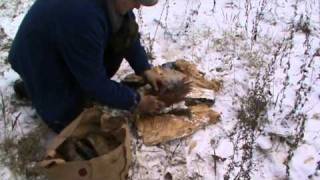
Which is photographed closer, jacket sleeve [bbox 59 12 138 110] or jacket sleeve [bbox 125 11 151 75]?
jacket sleeve [bbox 59 12 138 110]

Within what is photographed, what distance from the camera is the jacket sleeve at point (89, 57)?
269 centimetres

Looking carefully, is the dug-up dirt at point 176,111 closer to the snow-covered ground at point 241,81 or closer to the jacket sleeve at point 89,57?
the snow-covered ground at point 241,81

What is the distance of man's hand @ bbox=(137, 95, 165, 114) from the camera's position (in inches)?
125

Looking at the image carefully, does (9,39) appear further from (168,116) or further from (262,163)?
(262,163)

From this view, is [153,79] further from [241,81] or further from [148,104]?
[241,81]

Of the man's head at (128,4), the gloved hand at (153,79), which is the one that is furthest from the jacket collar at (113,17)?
the gloved hand at (153,79)

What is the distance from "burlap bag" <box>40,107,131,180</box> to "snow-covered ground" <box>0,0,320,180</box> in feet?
1.10

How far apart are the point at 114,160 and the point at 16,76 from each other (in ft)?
4.89

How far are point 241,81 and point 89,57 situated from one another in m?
1.58

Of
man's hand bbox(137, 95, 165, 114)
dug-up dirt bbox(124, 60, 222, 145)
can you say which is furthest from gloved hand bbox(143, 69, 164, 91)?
man's hand bbox(137, 95, 165, 114)

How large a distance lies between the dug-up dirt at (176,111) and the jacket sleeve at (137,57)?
9 cm

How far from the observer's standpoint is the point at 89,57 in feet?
9.07

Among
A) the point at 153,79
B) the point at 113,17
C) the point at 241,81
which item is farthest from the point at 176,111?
the point at 113,17

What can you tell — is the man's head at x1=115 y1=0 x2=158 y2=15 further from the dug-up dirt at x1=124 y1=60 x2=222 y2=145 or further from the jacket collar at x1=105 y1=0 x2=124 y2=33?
the dug-up dirt at x1=124 y1=60 x2=222 y2=145
